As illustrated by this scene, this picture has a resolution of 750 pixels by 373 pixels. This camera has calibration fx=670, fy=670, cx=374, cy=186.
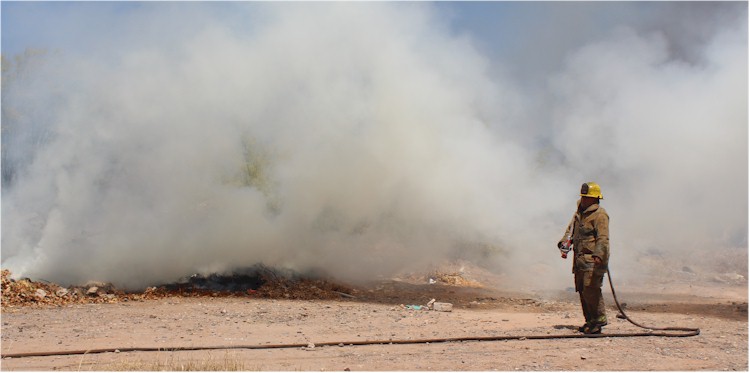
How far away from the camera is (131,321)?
Result: 25.7 ft

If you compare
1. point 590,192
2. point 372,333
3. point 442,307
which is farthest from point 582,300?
point 442,307

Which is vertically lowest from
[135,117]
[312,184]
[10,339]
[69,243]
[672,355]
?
[10,339]

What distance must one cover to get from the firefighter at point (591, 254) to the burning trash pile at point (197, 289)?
4519 mm

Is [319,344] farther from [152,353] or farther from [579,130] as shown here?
[579,130]

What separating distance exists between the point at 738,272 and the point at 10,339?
47.8 ft

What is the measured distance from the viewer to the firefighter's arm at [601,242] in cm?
686

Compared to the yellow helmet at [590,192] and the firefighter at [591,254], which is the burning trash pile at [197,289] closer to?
the firefighter at [591,254]

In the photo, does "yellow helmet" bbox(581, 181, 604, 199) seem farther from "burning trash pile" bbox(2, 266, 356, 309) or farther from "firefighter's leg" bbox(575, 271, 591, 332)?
"burning trash pile" bbox(2, 266, 356, 309)

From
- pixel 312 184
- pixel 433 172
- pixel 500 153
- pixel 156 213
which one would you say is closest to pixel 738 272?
pixel 500 153

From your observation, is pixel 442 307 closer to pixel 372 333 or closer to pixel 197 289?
pixel 372 333

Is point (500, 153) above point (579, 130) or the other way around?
the other way around

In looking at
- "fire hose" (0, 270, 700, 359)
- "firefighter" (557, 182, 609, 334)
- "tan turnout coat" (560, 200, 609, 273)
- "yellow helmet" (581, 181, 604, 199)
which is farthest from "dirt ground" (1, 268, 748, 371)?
"yellow helmet" (581, 181, 604, 199)

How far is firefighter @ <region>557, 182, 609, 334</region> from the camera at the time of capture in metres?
6.88

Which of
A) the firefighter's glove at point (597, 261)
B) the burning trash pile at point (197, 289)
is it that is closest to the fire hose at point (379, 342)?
the firefighter's glove at point (597, 261)
